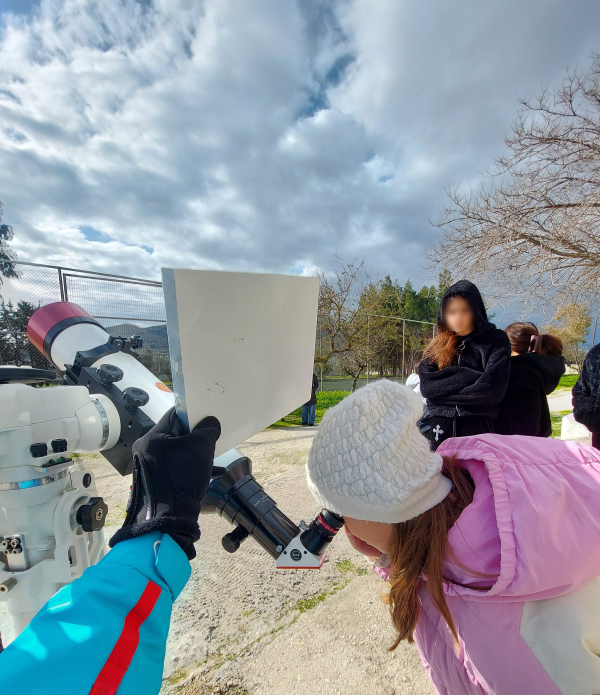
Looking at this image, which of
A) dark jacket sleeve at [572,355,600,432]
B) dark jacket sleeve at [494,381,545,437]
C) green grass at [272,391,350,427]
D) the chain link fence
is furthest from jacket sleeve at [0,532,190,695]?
the chain link fence

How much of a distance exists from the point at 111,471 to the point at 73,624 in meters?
3.94

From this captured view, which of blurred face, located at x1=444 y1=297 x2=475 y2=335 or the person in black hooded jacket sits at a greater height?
blurred face, located at x1=444 y1=297 x2=475 y2=335

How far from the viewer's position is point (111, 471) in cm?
410

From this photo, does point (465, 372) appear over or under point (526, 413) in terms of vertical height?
over

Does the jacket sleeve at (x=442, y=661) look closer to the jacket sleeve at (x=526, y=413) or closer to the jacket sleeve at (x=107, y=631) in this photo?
the jacket sleeve at (x=107, y=631)

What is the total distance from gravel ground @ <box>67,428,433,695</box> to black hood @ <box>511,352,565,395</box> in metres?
1.58

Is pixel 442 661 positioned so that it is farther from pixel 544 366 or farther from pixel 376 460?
pixel 544 366

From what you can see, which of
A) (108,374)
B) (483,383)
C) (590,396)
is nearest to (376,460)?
(108,374)

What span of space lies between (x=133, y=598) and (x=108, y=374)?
105 centimetres

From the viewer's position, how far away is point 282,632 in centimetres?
169

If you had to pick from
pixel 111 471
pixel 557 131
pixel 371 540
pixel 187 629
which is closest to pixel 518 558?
pixel 371 540

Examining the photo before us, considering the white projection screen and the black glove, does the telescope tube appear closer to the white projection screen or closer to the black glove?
the white projection screen

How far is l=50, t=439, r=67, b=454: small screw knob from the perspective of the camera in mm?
1142

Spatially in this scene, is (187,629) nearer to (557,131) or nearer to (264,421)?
(264,421)
